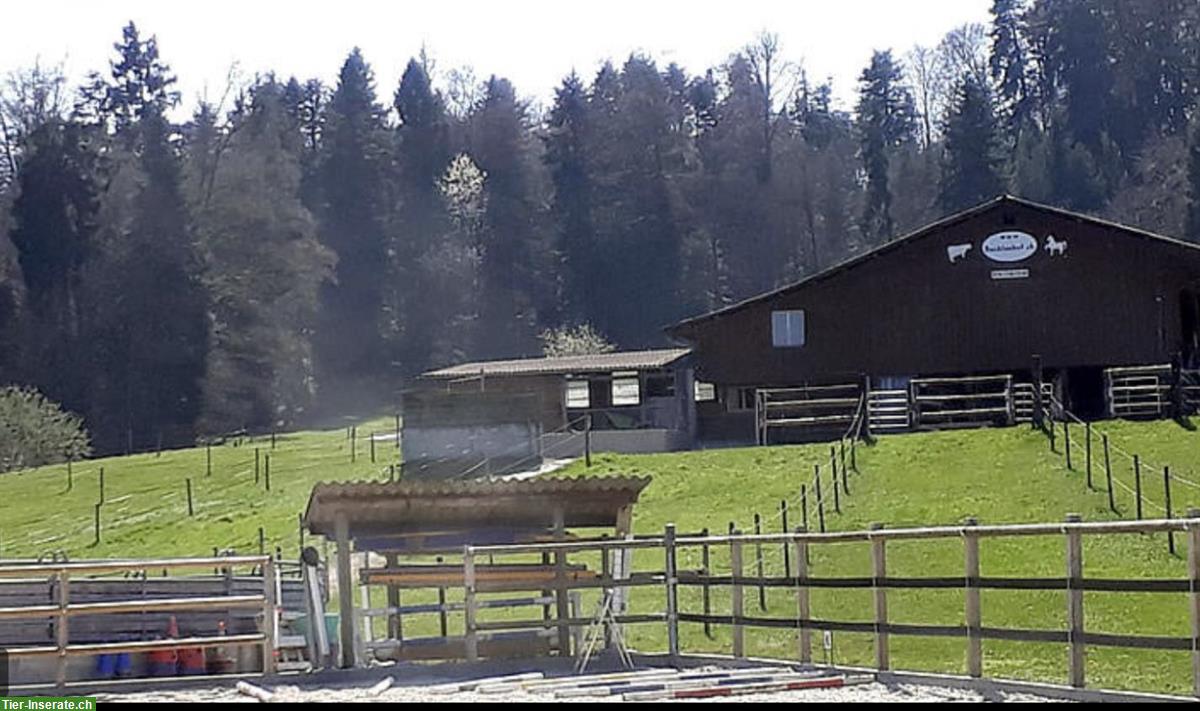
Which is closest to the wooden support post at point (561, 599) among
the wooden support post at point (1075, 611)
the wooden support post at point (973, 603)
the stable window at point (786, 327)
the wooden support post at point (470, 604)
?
the wooden support post at point (470, 604)

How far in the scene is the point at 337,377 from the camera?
9181 centimetres

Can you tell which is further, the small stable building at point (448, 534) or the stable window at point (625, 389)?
the stable window at point (625, 389)

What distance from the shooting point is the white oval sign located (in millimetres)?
47188

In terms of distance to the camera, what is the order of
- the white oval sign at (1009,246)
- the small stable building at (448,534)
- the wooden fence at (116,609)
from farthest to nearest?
1. the white oval sign at (1009,246)
2. the small stable building at (448,534)
3. the wooden fence at (116,609)

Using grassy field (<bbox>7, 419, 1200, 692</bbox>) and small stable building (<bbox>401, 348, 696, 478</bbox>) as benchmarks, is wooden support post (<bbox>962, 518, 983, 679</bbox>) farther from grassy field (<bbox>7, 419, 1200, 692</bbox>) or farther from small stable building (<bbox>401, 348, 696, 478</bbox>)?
small stable building (<bbox>401, 348, 696, 478</bbox>)

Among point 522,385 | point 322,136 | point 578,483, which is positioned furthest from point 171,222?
point 578,483

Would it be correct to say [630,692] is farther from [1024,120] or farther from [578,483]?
[1024,120]

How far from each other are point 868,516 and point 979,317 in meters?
19.2

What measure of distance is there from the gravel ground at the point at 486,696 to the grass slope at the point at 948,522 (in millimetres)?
2607

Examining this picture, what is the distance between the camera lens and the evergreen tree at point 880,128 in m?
90.4

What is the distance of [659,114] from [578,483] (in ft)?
250

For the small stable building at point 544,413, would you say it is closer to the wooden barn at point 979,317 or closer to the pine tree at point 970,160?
the wooden barn at point 979,317

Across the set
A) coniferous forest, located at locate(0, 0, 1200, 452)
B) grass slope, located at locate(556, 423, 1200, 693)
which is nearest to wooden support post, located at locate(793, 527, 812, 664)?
grass slope, located at locate(556, 423, 1200, 693)

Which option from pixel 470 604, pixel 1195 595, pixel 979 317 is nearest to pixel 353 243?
pixel 979 317
